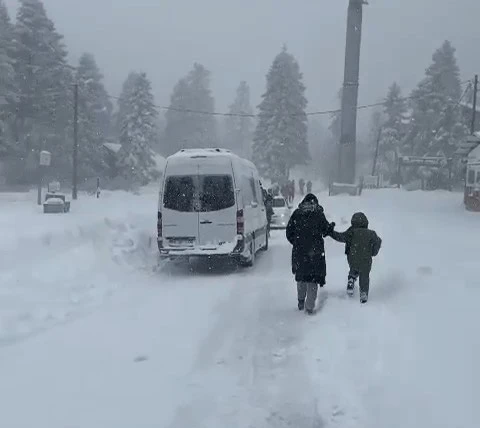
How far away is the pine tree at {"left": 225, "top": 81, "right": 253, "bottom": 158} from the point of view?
129 m

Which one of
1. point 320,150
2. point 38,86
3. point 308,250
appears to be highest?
point 38,86

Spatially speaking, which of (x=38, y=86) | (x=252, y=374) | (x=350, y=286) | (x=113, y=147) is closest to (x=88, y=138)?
(x=38, y=86)

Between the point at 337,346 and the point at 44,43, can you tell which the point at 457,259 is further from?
the point at 44,43

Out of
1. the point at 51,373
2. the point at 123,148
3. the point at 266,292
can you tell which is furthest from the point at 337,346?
the point at 123,148

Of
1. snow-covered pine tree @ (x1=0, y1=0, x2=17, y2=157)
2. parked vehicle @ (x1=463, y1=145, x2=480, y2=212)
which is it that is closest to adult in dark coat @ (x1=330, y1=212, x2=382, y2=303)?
parked vehicle @ (x1=463, y1=145, x2=480, y2=212)

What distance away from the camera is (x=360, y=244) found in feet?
32.7

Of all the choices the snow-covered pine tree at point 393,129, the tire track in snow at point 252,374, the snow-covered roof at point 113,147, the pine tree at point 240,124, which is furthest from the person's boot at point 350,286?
the pine tree at point 240,124

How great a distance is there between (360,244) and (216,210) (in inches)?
189

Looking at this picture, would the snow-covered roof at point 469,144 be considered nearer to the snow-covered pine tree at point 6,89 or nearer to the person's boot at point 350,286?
the person's boot at point 350,286

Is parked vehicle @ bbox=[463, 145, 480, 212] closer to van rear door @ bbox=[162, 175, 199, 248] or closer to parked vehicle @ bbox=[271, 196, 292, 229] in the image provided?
parked vehicle @ bbox=[271, 196, 292, 229]

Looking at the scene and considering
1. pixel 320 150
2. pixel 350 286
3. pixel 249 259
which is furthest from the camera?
pixel 320 150

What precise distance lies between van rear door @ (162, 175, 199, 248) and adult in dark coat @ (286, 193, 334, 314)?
4780 mm

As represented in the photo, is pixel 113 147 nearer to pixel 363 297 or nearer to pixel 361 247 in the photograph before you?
pixel 361 247

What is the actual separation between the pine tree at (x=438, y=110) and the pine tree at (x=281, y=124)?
1205 cm
